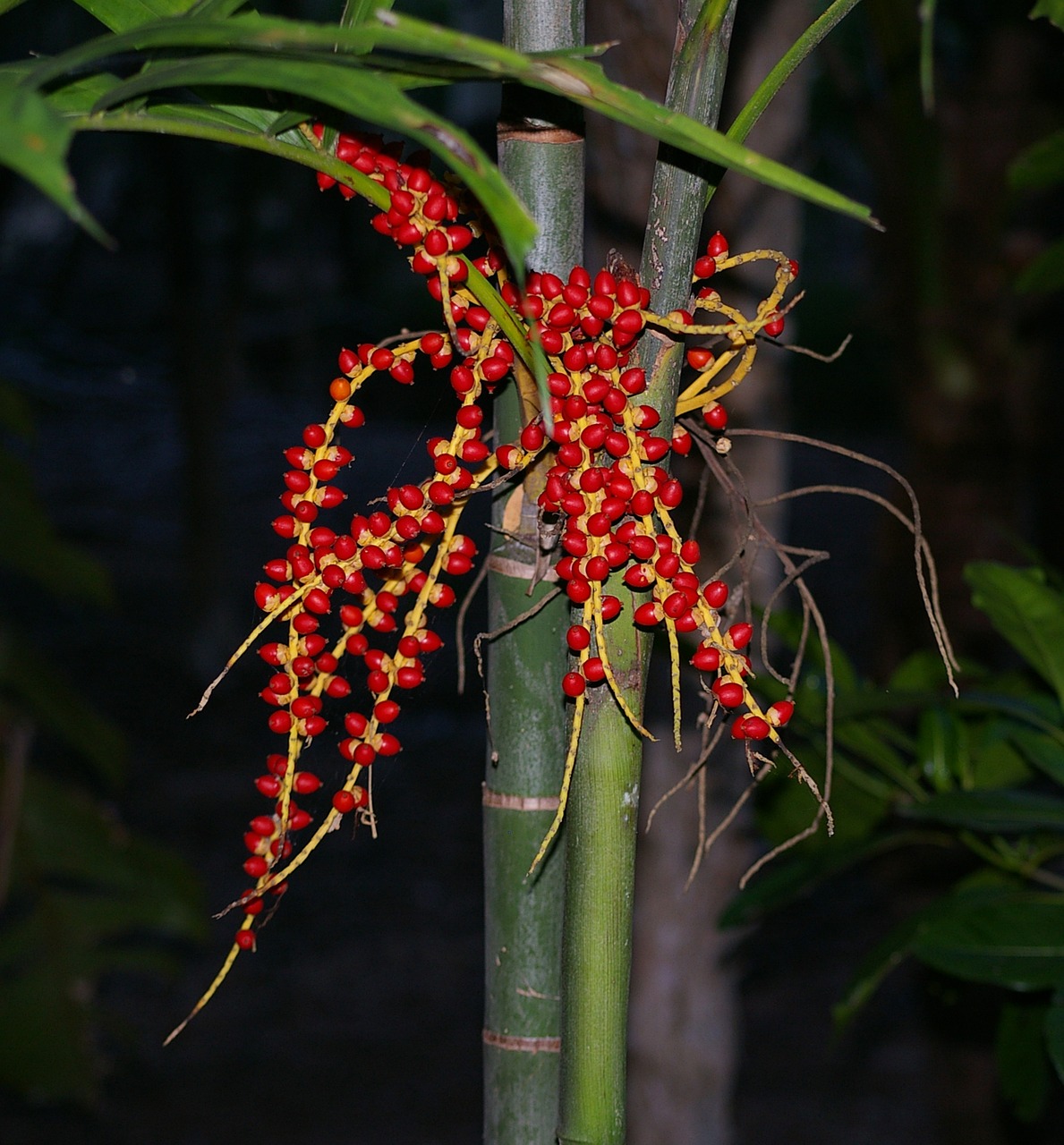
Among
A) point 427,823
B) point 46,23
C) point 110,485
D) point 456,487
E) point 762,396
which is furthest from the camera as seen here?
point 110,485

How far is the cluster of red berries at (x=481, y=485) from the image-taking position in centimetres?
51

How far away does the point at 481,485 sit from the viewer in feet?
1.87

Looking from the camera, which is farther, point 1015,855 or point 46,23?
point 46,23

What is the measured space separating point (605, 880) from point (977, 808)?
1.49ft

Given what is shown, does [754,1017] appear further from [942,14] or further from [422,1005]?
[942,14]

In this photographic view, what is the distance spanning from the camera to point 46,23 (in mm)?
5066

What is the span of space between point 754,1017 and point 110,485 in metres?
Result: 6.90

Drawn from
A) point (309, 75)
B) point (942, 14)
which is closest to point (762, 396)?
point (309, 75)

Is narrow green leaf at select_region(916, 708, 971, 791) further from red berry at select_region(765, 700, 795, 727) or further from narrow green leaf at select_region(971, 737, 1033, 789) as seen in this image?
red berry at select_region(765, 700, 795, 727)

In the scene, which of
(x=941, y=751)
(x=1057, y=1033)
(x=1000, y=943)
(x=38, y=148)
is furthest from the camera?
(x=941, y=751)

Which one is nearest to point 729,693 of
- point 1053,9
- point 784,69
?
point 784,69

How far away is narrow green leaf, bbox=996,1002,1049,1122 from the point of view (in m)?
1.03

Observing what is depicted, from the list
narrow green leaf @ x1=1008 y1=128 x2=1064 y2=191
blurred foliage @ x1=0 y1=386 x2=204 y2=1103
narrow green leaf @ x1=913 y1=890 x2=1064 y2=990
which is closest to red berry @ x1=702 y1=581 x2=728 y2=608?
narrow green leaf @ x1=913 y1=890 x2=1064 y2=990

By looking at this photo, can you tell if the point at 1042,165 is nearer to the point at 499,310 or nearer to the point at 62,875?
the point at 499,310
